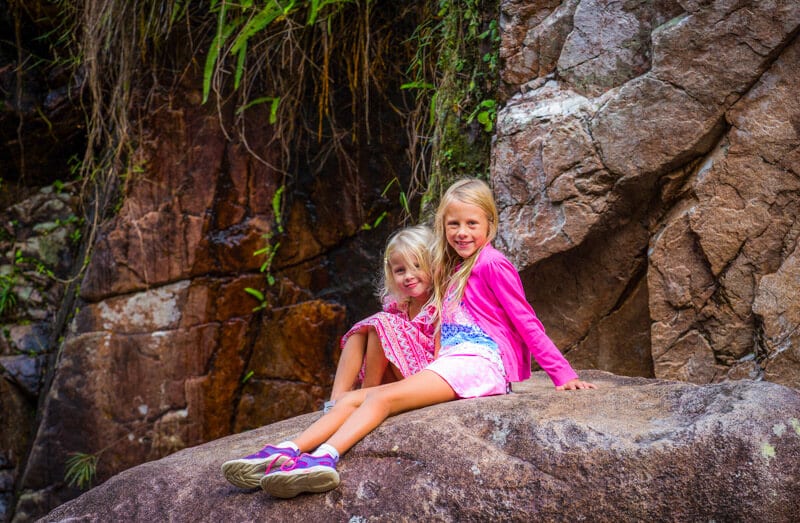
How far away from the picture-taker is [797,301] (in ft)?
10.5

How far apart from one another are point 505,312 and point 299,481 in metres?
1.23

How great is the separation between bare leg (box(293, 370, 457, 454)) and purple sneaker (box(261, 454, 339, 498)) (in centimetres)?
16

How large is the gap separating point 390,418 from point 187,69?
12.1ft

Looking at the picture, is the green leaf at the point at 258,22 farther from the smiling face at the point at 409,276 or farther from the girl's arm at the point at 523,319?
the girl's arm at the point at 523,319

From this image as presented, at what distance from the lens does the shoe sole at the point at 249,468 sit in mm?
2432

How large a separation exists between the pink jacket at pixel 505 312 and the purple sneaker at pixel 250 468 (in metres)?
1.08

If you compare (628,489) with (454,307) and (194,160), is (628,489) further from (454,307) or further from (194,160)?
(194,160)

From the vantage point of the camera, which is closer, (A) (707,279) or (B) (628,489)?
(B) (628,489)

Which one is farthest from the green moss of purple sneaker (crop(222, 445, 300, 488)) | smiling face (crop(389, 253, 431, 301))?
purple sneaker (crop(222, 445, 300, 488))

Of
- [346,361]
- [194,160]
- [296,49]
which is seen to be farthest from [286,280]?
[346,361]

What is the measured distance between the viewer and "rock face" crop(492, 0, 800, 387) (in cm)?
329

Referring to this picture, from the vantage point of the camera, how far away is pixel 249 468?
243 cm

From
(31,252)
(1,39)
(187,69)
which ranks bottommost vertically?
(31,252)

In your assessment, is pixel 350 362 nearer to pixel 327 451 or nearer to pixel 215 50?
pixel 327 451
